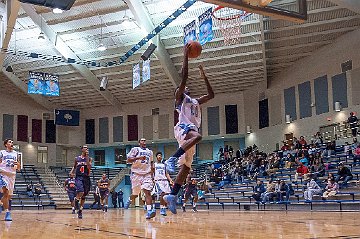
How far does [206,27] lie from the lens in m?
17.7

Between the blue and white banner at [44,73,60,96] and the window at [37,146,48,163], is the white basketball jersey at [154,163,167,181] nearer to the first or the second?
the blue and white banner at [44,73,60,96]

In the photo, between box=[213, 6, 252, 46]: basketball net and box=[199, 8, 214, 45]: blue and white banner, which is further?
box=[199, 8, 214, 45]: blue and white banner

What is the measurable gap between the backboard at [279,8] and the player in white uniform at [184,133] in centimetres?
246

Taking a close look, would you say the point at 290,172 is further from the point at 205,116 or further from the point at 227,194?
the point at 205,116

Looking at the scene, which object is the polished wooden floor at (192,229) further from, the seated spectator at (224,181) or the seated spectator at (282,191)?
the seated spectator at (224,181)

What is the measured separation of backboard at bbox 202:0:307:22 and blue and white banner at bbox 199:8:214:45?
7969mm

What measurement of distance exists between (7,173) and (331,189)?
34.7 ft

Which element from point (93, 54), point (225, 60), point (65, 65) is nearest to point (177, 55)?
point (225, 60)

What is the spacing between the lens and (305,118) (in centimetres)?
2780

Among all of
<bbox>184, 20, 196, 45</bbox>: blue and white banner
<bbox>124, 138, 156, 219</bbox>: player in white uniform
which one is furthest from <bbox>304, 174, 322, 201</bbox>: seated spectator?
<bbox>124, 138, 156, 219</bbox>: player in white uniform

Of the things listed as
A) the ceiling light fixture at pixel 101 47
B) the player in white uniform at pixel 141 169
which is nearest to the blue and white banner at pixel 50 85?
the ceiling light fixture at pixel 101 47

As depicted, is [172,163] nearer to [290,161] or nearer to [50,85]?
[290,161]

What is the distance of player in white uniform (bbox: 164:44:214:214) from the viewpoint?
616 cm

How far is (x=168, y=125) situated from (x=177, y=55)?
9000 millimetres
